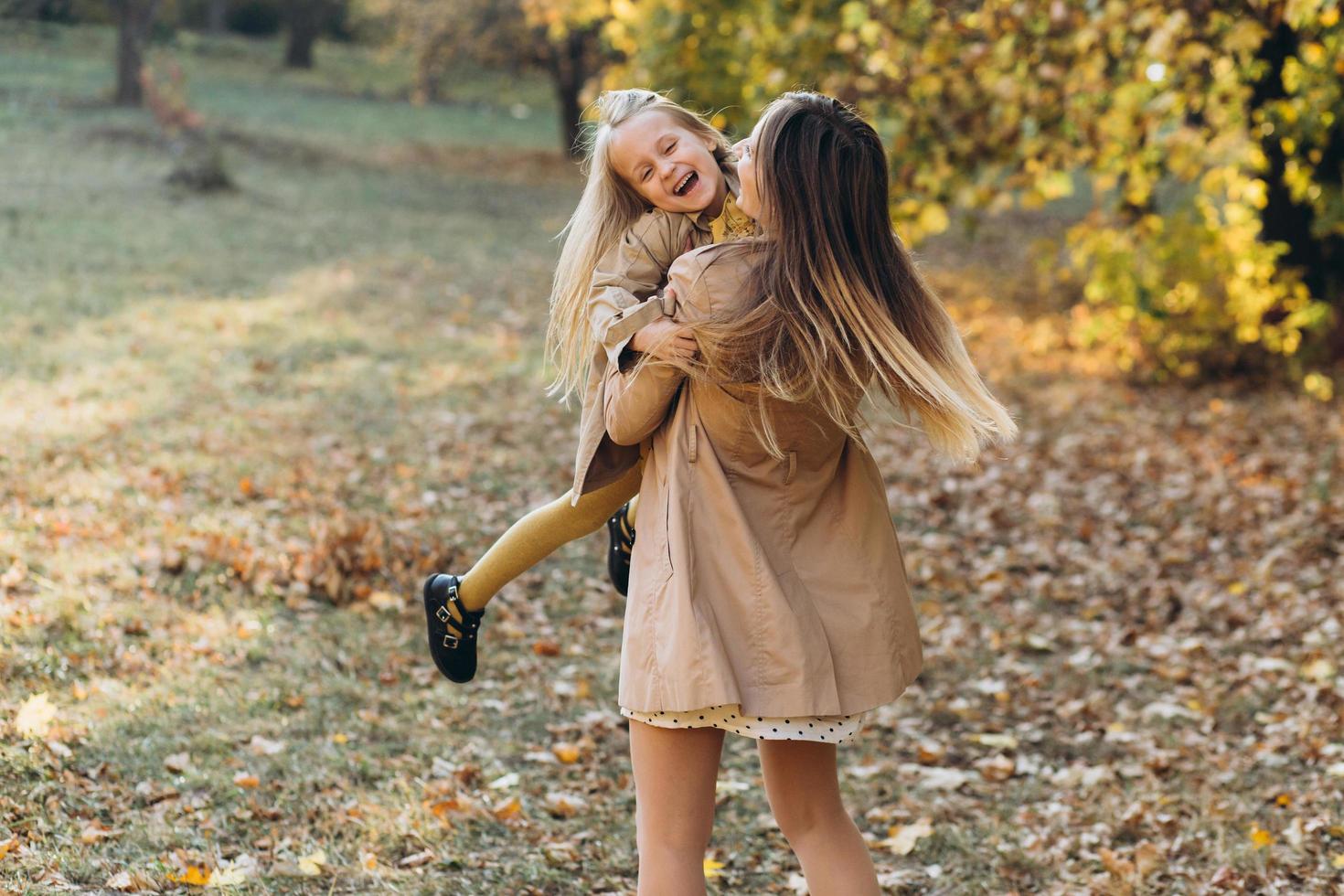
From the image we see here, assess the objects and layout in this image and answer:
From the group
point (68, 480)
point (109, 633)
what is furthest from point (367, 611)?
point (68, 480)

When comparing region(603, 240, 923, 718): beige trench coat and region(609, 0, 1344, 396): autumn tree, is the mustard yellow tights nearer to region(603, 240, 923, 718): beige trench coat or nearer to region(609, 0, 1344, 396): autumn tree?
region(603, 240, 923, 718): beige trench coat

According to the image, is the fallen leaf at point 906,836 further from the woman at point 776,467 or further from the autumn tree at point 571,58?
the autumn tree at point 571,58

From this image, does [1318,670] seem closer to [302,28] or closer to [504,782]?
[504,782]

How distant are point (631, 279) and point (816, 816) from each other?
1.15 meters

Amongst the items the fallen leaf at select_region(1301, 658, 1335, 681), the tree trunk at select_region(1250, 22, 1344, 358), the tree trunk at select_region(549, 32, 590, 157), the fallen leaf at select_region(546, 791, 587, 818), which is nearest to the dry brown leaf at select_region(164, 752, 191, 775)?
the fallen leaf at select_region(546, 791, 587, 818)

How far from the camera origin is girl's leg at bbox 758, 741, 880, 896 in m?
2.59

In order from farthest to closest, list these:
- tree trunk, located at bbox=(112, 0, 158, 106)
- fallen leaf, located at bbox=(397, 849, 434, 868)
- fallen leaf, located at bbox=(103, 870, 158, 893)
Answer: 1. tree trunk, located at bbox=(112, 0, 158, 106)
2. fallen leaf, located at bbox=(397, 849, 434, 868)
3. fallen leaf, located at bbox=(103, 870, 158, 893)

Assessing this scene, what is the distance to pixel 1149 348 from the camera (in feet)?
32.9

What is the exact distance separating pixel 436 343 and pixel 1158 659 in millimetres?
6612

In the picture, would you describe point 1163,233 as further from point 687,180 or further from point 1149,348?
point 687,180

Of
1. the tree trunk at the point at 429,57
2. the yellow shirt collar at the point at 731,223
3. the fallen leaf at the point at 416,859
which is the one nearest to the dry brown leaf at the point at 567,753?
the fallen leaf at the point at 416,859

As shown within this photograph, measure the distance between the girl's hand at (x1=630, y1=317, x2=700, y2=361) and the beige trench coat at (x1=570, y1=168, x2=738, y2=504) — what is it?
3.8 inches

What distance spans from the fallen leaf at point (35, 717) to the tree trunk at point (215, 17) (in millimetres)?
34964

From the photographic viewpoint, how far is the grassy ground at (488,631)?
12.4 feet
